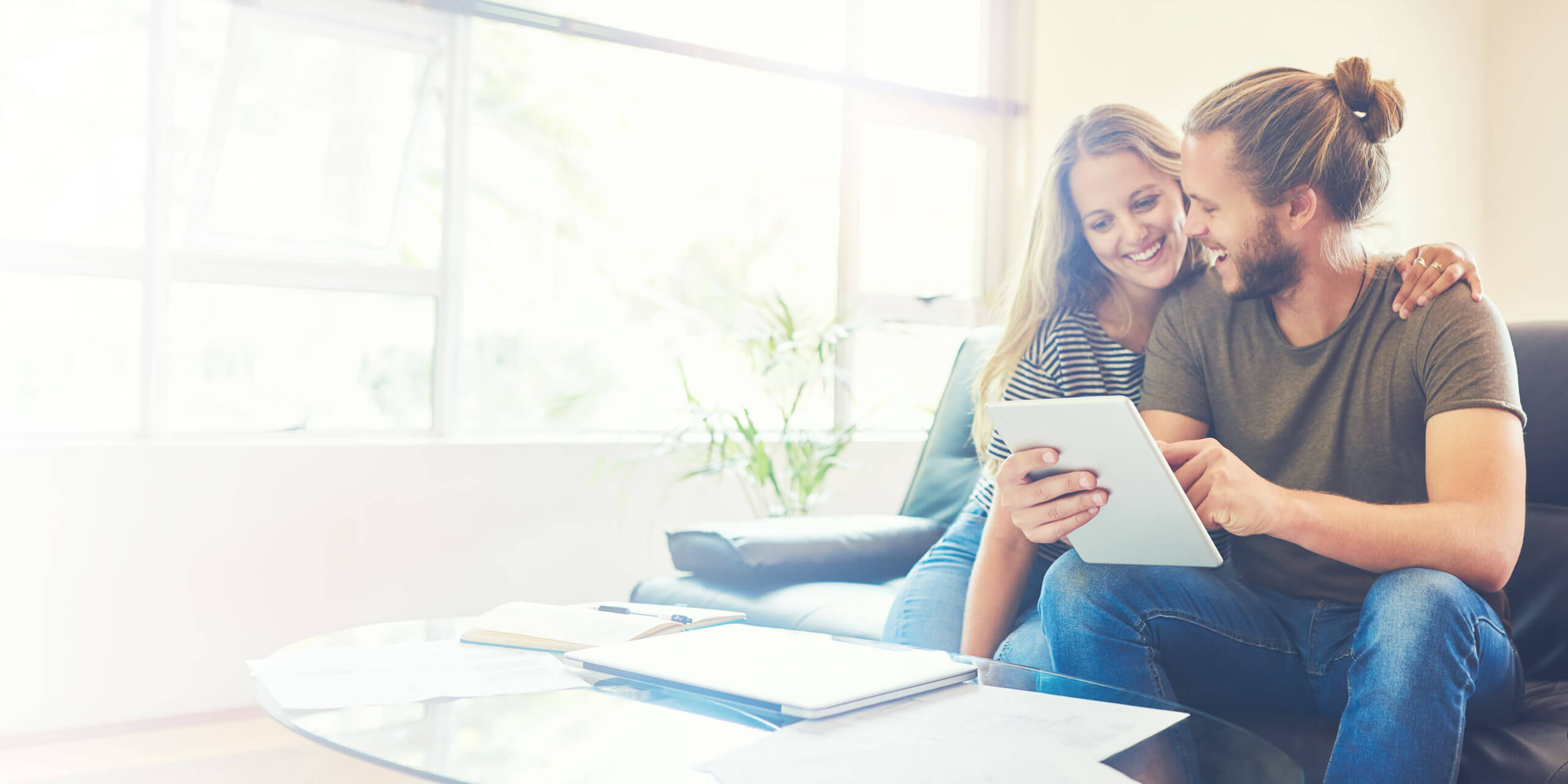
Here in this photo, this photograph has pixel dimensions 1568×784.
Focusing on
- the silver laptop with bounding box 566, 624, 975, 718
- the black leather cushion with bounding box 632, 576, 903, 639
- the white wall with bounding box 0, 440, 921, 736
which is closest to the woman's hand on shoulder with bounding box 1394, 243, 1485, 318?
the silver laptop with bounding box 566, 624, 975, 718

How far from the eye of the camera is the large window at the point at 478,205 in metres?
2.63

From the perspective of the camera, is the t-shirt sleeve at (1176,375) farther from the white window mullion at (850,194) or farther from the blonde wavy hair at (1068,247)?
the white window mullion at (850,194)

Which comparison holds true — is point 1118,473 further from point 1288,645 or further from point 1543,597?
point 1543,597

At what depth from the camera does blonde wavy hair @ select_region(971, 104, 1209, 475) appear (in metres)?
1.60

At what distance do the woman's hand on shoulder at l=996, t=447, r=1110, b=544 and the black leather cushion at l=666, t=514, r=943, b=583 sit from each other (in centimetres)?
83

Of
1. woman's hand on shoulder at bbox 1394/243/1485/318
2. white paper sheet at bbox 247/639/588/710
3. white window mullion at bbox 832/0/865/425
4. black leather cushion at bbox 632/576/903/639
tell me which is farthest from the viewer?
white window mullion at bbox 832/0/865/425

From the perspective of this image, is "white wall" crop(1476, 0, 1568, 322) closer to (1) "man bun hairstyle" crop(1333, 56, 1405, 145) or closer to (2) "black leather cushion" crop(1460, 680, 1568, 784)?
(1) "man bun hairstyle" crop(1333, 56, 1405, 145)

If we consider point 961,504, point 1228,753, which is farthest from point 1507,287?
point 1228,753

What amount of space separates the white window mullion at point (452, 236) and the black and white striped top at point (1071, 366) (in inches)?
74.8

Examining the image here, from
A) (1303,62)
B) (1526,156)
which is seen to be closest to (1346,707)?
(1303,62)

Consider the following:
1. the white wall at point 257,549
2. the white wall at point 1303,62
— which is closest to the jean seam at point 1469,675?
the white wall at point 257,549

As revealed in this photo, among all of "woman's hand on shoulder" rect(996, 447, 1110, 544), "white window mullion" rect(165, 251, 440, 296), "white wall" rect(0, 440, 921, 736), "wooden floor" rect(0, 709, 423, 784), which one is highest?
"white window mullion" rect(165, 251, 440, 296)

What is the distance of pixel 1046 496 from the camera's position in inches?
45.6

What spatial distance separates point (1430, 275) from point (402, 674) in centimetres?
127
